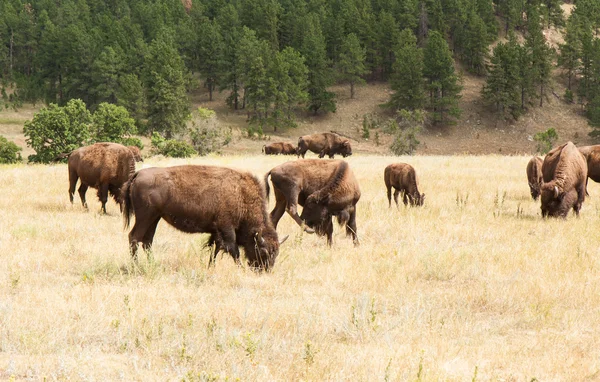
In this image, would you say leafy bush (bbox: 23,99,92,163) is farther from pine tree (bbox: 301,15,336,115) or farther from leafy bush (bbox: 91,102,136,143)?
pine tree (bbox: 301,15,336,115)

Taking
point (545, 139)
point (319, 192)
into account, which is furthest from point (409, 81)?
point (319, 192)

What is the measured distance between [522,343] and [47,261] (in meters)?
6.11

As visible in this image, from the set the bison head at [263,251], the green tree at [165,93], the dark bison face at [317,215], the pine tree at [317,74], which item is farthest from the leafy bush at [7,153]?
the bison head at [263,251]

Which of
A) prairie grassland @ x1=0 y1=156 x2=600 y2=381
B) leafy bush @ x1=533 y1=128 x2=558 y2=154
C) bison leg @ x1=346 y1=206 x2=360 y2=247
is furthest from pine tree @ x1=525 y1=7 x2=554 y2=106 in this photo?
bison leg @ x1=346 y1=206 x2=360 y2=247

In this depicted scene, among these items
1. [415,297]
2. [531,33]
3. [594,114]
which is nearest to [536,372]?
[415,297]

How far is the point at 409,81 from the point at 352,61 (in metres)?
9.42

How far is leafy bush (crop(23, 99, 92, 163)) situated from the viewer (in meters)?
39.2

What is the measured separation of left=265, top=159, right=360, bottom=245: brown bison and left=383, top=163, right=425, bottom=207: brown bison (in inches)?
205

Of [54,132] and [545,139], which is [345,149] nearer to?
[54,132]

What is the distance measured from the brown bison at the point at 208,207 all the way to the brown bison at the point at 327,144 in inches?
1171

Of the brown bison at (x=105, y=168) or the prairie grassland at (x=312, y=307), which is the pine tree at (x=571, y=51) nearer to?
the prairie grassland at (x=312, y=307)

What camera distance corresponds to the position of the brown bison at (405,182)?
602 inches

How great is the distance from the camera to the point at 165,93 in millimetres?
64812

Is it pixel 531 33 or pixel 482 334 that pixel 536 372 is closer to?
pixel 482 334
